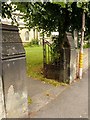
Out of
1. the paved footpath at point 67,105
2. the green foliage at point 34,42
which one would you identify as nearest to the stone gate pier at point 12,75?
the paved footpath at point 67,105

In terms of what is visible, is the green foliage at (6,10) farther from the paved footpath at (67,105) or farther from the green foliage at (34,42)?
the green foliage at (34,42)

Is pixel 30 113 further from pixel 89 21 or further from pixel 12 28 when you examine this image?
pixel 89 21

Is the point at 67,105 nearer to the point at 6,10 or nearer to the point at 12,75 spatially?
the point at 12,75

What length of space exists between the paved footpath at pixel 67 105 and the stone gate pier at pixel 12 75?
0.79 m

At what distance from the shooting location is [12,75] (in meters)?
4.83

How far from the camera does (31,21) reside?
519 inches

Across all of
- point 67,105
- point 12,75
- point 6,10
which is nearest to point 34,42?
point 6,10

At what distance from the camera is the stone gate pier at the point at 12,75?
4.56 meters

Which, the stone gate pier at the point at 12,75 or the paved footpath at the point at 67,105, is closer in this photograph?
the stone gate pier at the point at 12,75

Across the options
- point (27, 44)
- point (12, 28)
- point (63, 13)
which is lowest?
point (27, 44)

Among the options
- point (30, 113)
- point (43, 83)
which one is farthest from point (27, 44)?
point (30, 113)

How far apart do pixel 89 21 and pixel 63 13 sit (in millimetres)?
2201

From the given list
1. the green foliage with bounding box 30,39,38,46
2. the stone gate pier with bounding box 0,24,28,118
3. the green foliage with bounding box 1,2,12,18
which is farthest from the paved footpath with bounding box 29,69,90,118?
the green foliage with bounding box 30,39,38,46

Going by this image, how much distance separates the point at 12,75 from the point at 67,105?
8.40 ft
